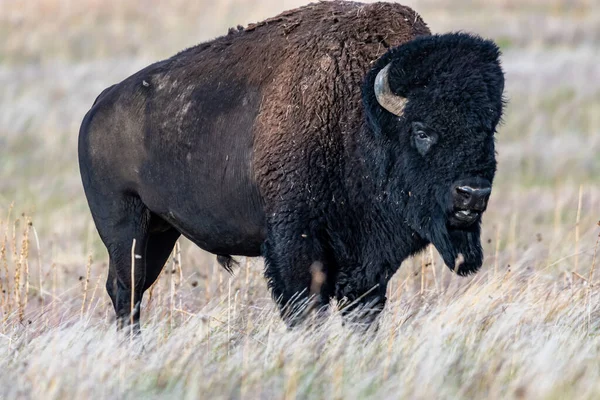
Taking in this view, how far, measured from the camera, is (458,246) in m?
6.43

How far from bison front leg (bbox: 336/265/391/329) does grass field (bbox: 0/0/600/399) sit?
16cm

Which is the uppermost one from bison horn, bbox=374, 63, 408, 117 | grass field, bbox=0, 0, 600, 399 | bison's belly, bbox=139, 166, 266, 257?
bison horn, bbox=374, 63, 408, 117

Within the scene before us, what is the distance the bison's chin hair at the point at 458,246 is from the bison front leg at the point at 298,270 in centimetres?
69

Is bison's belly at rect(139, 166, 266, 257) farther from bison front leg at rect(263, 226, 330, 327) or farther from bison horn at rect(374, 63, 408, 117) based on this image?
bison horn at rect(374, 63, 408, 117)

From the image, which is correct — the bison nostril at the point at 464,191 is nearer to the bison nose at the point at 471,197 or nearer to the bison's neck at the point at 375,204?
the bison nose at the point at 471,197

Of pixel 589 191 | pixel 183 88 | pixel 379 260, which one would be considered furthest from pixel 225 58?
pixel 589 191

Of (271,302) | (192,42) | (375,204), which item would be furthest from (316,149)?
(192,42)

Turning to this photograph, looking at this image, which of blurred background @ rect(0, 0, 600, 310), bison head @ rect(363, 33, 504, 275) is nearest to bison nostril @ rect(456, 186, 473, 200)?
bison head @ rect(363, 33, 504, 275)

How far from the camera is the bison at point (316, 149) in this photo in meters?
6.23

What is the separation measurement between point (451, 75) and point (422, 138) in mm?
381

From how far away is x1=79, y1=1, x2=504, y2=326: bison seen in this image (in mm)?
6227

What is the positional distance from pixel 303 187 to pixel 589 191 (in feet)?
34.2

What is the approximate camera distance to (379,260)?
6660mm

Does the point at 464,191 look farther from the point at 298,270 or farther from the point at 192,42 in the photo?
the point at 192,42
